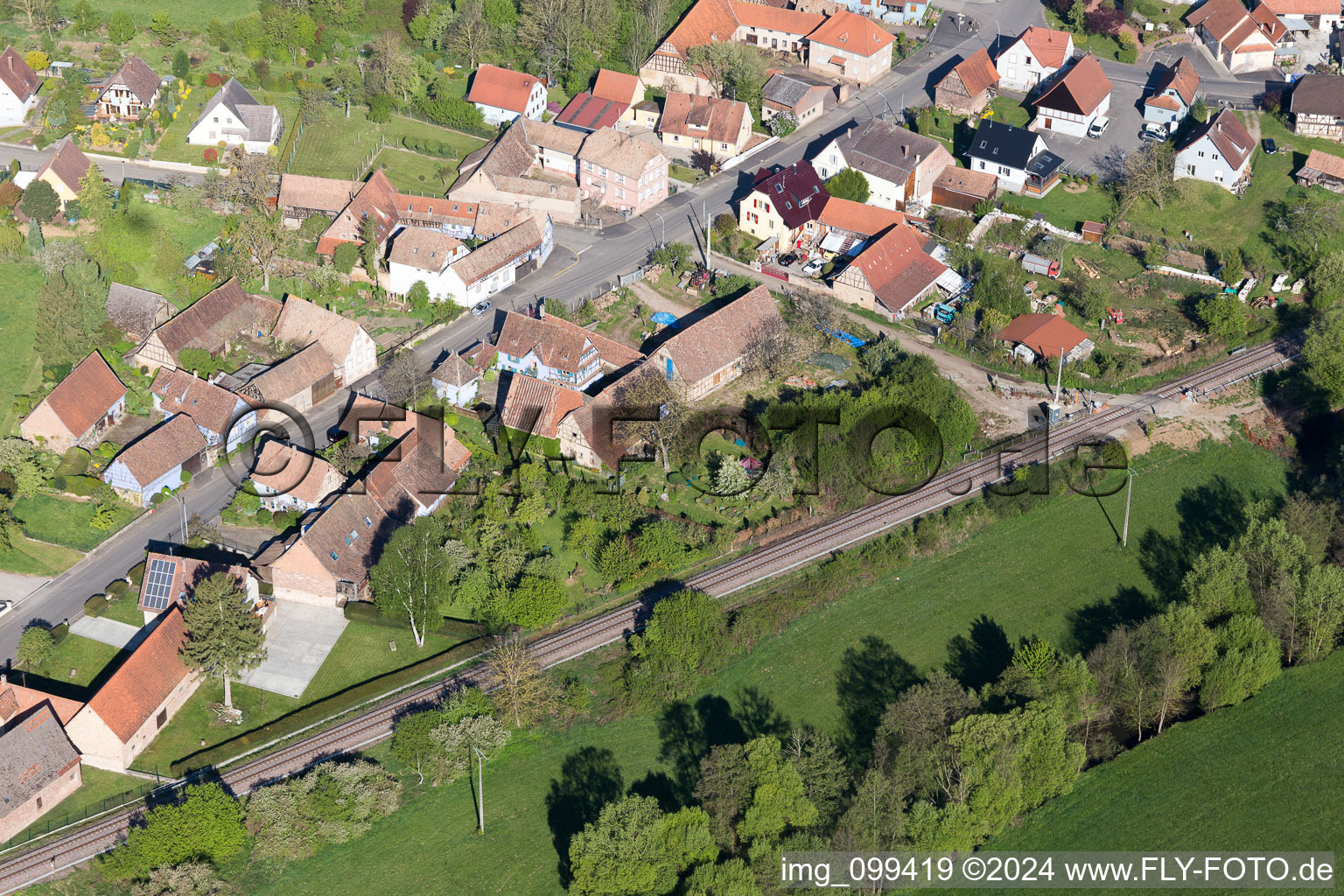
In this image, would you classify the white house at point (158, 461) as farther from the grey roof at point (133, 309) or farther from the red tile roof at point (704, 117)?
the red tile roof at point (704, 117)

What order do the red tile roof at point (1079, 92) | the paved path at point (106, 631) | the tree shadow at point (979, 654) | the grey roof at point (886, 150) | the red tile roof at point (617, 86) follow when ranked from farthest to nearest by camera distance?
the red tile roof at point (617, 86)
the red tile roof at point (1079, 92)
the grey roof at point (886, 150)
the paved path at point (106, 631)
the tree shadow at point (979, 654)

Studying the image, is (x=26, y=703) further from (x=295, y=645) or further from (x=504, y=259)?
(x=504, y=259)

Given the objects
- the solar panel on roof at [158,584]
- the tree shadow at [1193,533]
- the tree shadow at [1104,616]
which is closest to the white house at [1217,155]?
the tree shadow at [1193,533]

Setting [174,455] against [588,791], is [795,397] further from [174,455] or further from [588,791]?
[174,455]

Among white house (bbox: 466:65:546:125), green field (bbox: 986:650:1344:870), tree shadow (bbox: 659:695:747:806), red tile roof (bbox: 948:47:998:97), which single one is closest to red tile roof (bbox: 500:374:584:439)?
tree shadow (bbox: 659:695:747:806)

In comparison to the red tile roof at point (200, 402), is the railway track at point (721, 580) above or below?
below

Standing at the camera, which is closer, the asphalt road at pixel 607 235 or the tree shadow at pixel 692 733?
the tree shadow at pixel 692 733

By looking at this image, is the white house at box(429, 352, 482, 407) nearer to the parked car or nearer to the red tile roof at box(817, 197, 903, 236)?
the red tile roof at box(817, 197, 903, 236)
